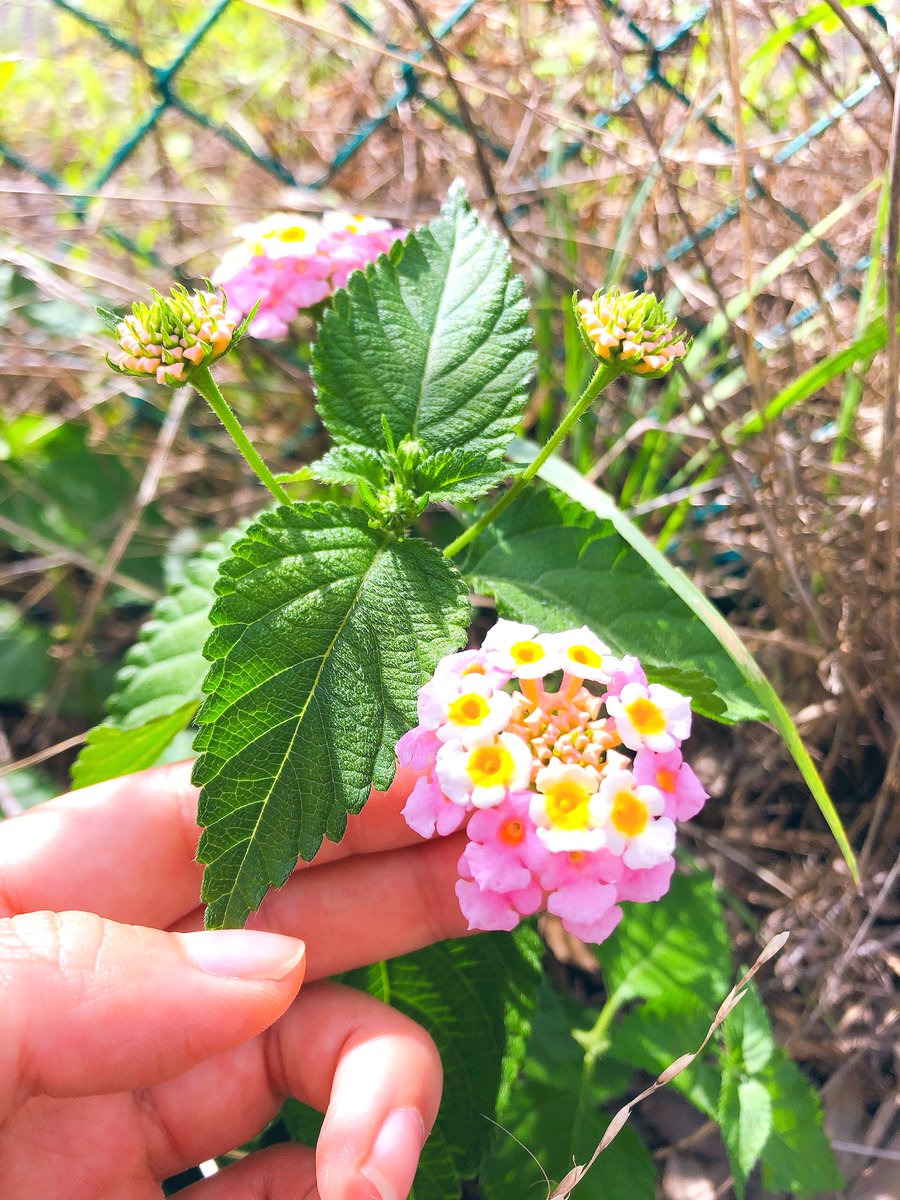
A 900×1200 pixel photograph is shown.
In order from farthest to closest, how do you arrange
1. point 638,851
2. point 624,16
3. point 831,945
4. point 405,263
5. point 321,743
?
point 624,16 → point 831,945 → point 405,263 → point 321,743 → point 638,851

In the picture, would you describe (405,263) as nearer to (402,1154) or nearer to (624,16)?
(624,16)

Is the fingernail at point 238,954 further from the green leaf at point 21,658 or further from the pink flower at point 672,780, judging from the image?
the green leaf at point 21,658

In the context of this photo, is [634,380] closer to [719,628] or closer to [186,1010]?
[719,628]

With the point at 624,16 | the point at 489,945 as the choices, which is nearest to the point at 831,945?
the point at 489,945

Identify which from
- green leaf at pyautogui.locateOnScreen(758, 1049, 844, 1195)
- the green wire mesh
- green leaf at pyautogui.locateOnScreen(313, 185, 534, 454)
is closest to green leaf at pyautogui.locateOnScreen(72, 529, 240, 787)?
green leaf at pyautogui.locateOnScreen(313, 185, 534, 454)

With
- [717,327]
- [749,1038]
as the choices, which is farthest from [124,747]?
[717,327]

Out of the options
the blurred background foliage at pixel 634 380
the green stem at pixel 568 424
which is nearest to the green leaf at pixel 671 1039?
the blurred background foliage at pixel 634 380
